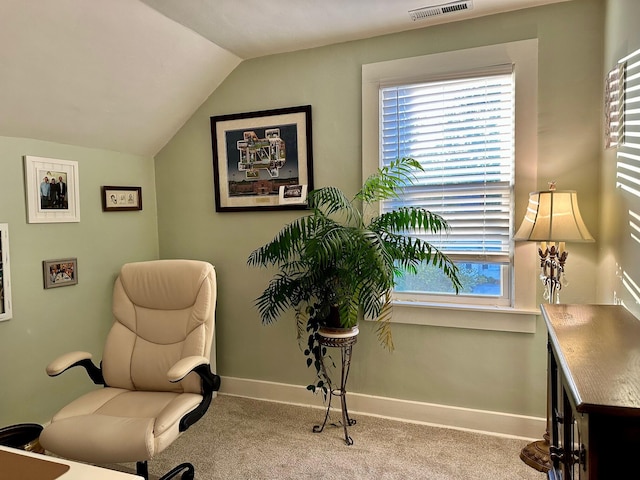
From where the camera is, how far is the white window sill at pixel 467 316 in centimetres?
258

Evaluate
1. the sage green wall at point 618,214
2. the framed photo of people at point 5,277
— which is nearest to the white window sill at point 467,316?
the sage green wall at point 618,214

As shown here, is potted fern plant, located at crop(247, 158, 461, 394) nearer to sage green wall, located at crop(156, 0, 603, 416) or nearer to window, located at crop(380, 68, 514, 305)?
window, located at crop(380, 68, 514, 305)

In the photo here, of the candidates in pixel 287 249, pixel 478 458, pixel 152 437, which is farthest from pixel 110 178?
pixel 478 458

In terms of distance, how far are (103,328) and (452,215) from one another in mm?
2426

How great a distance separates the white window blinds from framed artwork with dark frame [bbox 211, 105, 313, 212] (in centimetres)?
56

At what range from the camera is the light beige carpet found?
231cm

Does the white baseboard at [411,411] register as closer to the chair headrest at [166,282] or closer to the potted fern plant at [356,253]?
the potted fern plant at [356,253]

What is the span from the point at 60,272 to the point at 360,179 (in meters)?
1.94

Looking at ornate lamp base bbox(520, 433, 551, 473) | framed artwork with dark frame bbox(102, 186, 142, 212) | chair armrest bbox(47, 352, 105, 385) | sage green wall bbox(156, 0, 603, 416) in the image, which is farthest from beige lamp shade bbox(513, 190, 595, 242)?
framed artwork with dark frame bbox(102, 186, 142, 212)

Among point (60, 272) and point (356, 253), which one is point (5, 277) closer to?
point (60, 272)

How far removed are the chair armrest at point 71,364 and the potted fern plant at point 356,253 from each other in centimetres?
97

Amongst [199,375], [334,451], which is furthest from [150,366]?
[334,451]

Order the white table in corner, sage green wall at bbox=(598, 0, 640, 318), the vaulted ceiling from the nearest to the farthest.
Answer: the white table in corner → sage green wall at bbox=(598, 0, 640, 318) → the vaulted ceiling

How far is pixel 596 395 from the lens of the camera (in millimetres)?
906
